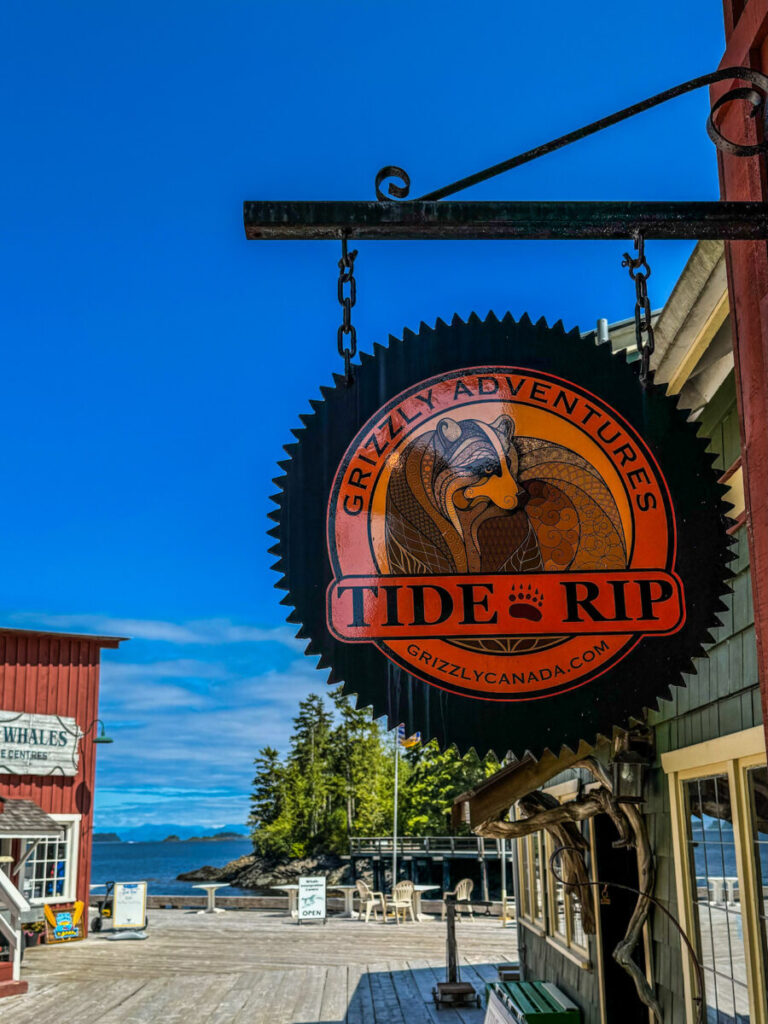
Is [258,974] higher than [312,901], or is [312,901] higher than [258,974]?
[312,901]

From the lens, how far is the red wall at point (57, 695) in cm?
1812

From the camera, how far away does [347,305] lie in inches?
103

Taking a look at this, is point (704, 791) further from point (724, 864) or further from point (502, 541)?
point (502, 541)

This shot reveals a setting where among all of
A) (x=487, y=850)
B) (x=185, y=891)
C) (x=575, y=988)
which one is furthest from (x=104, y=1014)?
(x=185, y=891)

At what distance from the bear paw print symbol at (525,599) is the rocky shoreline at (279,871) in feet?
142

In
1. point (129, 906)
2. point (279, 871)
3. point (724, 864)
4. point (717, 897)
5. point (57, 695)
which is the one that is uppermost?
point (57, 695)

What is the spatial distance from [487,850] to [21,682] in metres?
17.9

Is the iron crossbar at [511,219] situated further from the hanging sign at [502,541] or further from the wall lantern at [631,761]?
the wall lantern at [631,761]

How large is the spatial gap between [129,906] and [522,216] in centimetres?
1933

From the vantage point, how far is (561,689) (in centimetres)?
252

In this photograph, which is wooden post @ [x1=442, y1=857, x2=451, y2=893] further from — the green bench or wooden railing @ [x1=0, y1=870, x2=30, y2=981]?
the green bench

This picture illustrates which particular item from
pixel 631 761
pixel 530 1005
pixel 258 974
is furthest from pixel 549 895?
pixel 258 974

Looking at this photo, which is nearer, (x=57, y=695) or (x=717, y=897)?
(x=717, y=897)

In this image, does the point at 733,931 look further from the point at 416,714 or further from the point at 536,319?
the point at 536,319
